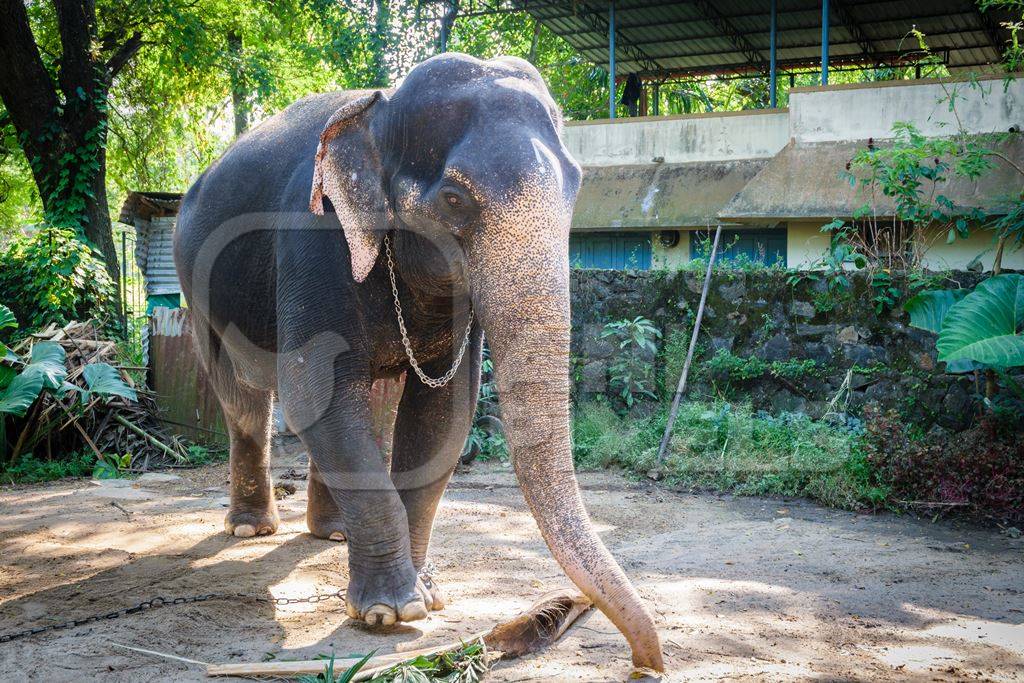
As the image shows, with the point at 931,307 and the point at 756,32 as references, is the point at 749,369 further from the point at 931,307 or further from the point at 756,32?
the point at 756,32

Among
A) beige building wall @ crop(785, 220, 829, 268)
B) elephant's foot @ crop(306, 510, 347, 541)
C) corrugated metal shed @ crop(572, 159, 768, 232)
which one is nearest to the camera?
elephant's foot @ crop(306, 510, 347, 541)

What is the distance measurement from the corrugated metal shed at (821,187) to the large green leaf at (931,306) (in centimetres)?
443

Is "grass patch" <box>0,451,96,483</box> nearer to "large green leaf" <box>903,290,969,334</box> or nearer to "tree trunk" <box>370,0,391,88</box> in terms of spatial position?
"large green leaf" <box>903,290,969,334</box>

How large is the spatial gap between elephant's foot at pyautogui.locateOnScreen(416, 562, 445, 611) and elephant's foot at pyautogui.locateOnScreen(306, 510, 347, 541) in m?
1.31

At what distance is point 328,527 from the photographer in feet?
18.6

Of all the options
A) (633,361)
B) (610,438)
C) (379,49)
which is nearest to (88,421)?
(610,438)

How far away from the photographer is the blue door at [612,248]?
54.2ft

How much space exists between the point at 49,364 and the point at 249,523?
3.30 m

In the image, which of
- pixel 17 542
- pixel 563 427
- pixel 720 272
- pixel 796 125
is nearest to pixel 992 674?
pixel 563 427

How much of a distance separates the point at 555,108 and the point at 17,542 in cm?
406

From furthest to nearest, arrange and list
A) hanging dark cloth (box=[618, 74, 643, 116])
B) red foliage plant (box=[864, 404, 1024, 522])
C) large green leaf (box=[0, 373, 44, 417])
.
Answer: hanging dark cloth (box=[618, 74, 643, 116]), large green leaf (box=[0, 373, 44, 417]), red foliage plant (box=[864, 404, 1024, 522])

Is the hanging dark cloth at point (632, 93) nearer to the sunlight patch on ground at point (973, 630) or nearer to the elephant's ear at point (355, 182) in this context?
the sunlight patch on ground at point (973, 630)

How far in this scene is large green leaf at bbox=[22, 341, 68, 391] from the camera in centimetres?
785

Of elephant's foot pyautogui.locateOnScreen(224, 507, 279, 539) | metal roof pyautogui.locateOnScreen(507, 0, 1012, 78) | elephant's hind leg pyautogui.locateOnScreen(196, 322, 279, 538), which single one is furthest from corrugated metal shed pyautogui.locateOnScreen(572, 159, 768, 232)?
elephant's foot pyautogui.locateOnScreen(224, 507, 279, 539)
